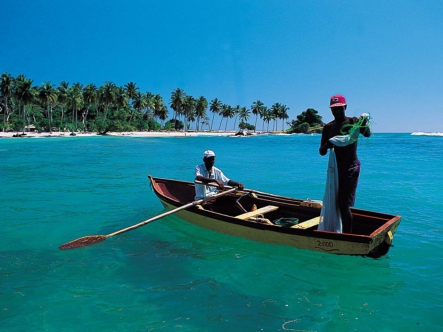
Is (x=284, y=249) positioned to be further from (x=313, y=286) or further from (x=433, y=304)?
(x=433, y=304)

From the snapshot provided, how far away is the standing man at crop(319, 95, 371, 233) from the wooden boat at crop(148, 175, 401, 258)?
577 mm

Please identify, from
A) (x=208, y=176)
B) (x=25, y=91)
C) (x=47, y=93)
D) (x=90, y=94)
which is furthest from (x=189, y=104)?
(x=208, y=176)

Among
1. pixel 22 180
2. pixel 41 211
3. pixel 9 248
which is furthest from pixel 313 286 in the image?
pixel 22 180

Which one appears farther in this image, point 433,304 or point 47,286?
point 47,286

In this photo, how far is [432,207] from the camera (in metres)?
10.7

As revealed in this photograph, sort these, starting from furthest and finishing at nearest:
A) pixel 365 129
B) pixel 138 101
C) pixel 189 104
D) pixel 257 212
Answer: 1. pixel 189 104
2. pixel 138 101
3. pixel 257 212
4. pixel 365 129

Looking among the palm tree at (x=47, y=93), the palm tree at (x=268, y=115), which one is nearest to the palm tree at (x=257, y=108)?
the palm tree at (x=268, y=115)

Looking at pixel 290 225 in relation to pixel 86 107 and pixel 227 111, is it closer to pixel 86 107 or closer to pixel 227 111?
pixel 86 107

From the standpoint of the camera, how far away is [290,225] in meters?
6.65

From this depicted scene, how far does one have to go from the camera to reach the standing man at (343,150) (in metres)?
4.81

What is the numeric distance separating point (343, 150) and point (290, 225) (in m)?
2.28

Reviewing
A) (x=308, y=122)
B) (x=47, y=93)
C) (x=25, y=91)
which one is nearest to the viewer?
(x=25, y=91)

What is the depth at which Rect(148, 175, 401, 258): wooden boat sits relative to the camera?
5.21 meters

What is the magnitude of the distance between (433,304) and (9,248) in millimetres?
7675
